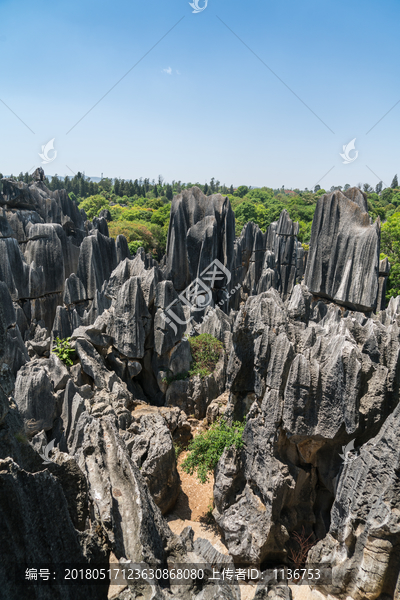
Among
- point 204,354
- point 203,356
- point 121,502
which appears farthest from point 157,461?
point 204,354

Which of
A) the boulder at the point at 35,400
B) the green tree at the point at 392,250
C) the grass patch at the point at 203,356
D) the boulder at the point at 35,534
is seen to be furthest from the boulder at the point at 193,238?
the boulder at the point at 35,534

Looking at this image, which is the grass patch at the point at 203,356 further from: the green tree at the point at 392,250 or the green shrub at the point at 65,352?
the green tree at the point at 392,250

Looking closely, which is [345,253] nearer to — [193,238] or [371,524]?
[193,238]

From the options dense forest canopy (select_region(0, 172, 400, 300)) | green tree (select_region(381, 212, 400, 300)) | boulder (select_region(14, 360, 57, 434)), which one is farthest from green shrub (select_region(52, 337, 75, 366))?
green tree (select_region(381, 212, 400, 300))

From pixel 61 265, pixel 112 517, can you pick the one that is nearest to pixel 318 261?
pixel 112 517

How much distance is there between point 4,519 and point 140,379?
10554 millimetres

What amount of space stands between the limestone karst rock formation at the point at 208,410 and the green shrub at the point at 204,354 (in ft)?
0.95

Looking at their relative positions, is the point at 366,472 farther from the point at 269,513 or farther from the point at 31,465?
the point at 31,465

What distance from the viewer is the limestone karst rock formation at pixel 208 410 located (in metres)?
3.11

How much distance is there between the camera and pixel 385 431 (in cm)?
445

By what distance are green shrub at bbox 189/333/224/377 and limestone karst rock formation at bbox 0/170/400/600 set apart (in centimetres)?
29

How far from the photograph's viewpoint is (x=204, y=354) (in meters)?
12.2

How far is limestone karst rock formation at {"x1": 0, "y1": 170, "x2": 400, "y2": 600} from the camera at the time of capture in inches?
123

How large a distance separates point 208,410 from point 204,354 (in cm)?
207
